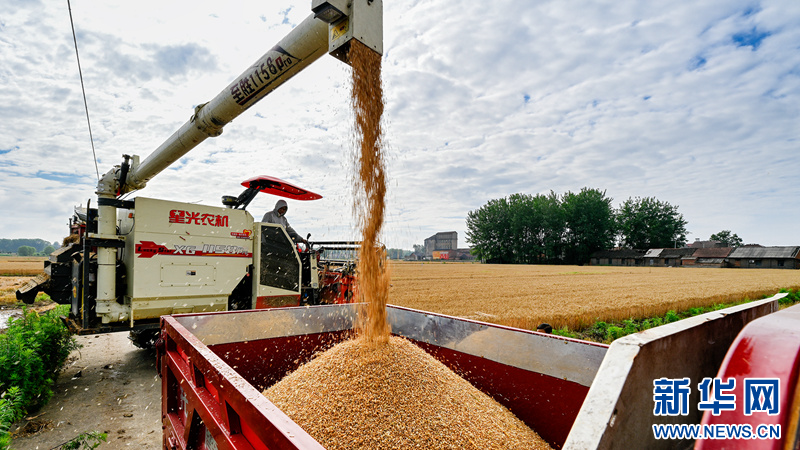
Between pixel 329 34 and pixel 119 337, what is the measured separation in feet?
23.8

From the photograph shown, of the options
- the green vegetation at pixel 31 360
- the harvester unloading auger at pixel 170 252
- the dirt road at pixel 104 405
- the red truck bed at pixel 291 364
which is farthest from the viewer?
the harvester unloading auger at pixel 170 252

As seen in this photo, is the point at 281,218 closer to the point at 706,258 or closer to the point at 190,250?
the point at 190,250

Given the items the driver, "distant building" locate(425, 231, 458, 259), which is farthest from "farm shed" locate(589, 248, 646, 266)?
the driver

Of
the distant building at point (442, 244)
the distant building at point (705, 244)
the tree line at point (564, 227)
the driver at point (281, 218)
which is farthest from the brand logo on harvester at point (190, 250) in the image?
the distant building at point (705, 244)

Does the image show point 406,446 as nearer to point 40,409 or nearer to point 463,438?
point 463,438

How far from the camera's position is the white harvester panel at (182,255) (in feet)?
14.0

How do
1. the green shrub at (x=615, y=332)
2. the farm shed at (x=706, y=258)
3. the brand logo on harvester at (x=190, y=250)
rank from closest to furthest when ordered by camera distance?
the brand logo on harvester at (x=190, y=250) < the green shrub at (x=615, y=332) < the farm shed at (x=706, y=258)

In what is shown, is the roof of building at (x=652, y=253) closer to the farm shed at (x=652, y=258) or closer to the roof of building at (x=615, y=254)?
the farm shed at (x=652, y=258)

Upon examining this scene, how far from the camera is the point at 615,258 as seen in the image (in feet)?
178

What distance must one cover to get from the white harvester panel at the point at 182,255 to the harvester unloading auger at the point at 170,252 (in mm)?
10

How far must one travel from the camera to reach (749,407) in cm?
99

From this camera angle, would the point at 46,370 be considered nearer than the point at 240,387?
No

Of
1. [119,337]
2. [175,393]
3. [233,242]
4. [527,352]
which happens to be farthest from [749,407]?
[119,337]

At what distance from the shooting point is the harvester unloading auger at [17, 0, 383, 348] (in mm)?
4109
